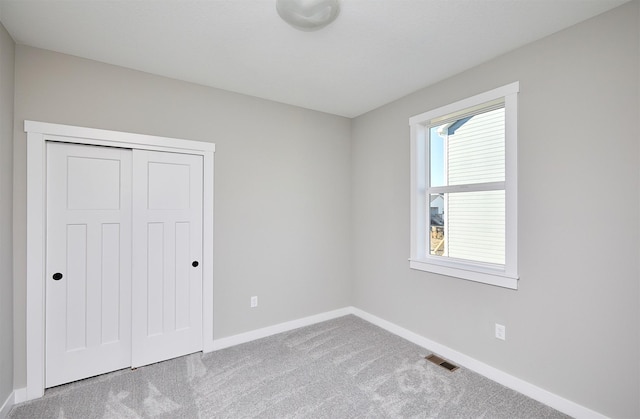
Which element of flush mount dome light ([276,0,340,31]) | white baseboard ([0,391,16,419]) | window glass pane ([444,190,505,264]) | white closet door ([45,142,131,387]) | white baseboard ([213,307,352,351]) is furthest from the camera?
white baseboard ([213,307,352,351])

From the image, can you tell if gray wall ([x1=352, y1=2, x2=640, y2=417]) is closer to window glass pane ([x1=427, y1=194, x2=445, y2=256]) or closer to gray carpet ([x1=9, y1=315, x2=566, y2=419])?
gray carpet ([x1=9, y1=315, x2=566, y2=419])

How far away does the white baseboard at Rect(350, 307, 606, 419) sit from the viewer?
2004 mm

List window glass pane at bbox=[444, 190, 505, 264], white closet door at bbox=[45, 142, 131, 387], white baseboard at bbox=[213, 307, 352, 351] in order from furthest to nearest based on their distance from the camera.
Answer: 1. white baseboard at bbox=[213, 307, 352, 351]
2. window glass pane at bbox=[444, 190, 505, 264]
3. white closet door at bbox=[45, 142, 131, 387]

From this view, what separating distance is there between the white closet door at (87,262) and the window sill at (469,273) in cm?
272

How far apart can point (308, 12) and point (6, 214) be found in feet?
7.90

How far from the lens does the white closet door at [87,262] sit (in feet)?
7.67

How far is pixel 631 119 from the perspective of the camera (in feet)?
5.84

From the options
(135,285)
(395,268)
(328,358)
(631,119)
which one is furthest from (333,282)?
(631,119)

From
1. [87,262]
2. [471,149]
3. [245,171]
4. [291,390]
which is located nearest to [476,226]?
[471,149]

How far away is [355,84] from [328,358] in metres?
2.61

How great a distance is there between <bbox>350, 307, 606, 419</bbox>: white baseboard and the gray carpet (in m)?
0.06

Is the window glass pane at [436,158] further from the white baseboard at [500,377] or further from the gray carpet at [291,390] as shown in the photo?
the gray carpet at [291,390]

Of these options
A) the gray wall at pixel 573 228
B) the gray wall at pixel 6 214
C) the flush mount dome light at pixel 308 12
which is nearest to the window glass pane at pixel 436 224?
the gray wall at pixel 573 228

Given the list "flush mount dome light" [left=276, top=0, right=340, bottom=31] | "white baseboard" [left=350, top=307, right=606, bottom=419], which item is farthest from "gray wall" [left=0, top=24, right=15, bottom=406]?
"white baseboard" [left=350, top=307, right=606, bottom=419]
